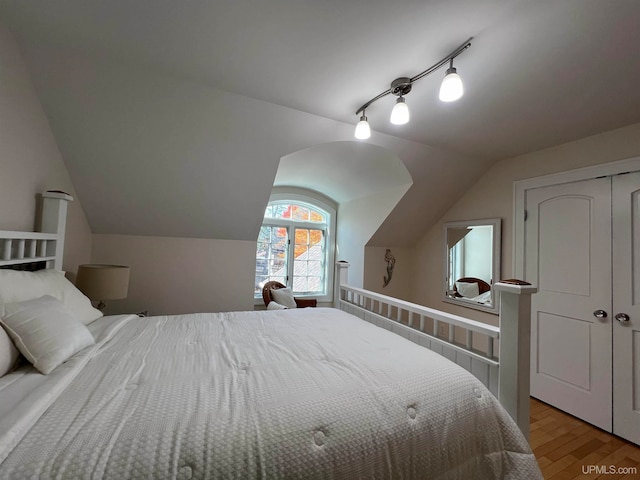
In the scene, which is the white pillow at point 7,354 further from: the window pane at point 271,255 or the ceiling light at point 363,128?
the window pane at point 271,255

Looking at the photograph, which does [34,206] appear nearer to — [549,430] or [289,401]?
[289,401]

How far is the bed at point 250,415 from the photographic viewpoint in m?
0.69

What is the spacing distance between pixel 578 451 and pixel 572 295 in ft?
3.73

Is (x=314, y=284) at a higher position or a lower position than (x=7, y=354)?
lower

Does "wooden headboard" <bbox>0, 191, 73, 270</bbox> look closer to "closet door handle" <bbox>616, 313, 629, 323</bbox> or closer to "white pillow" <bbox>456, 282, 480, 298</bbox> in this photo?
"white pillow" <bbox>456, 282, 480, 298</bbox>

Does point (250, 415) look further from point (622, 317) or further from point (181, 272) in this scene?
point (622, 317)

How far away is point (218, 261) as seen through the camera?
298cm

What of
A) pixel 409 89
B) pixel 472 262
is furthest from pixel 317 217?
pixel 409 89

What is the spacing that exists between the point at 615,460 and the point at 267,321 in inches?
97.2

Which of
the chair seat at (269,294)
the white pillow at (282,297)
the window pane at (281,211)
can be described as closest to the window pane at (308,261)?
the window pane at (281,211)

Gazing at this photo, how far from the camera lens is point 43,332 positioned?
1074 mm

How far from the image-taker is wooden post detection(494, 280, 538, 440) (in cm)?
122

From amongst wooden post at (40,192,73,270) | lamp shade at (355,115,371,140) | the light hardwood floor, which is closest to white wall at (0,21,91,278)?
wooden post at (40,192,73,270)

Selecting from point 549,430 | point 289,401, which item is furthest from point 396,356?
point 549,430
